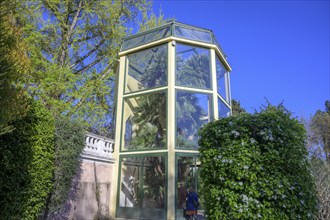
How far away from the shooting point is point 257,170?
4.37m

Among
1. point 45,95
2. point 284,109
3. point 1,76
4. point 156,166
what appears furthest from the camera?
point 45,95

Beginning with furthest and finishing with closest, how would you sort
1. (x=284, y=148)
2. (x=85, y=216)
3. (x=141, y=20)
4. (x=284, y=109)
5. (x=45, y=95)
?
1. (x=141, y=20)
2. (x=45, y=95)
3. (x=85, y=216)
4. (x=284, y=109)
5. (x=284, y=148)

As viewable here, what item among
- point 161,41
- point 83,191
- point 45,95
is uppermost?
point 161,41

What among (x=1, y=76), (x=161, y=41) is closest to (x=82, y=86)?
(x=161, y=41)

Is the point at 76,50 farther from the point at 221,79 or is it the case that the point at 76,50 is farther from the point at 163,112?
the point at 221,79

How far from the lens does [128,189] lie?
10.0 metres

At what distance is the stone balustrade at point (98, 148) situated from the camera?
9398 mm

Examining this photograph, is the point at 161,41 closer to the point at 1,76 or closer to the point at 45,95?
the point at 45,95

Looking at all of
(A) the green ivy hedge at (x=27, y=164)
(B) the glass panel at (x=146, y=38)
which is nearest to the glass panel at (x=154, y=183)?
(A) the green ivy hedge at (x=27, y=164)

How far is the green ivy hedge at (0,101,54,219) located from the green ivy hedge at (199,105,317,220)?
3.77 metres

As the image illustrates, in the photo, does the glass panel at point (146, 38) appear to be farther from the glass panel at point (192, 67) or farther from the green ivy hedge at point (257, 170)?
the green ivy hedge at point (257, 170)

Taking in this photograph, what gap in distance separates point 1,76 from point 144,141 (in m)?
6.88

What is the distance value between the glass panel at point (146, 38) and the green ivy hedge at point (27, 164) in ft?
19.6

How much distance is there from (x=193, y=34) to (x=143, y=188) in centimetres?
646
